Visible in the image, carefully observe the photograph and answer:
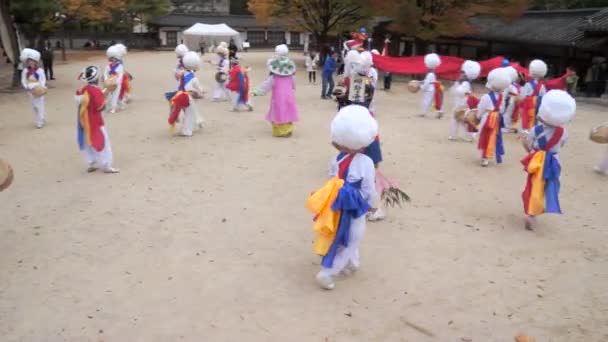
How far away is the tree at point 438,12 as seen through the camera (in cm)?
1862

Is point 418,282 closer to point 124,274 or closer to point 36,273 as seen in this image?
point 124,274

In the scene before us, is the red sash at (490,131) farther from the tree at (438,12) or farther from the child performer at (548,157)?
the tree at (438,12)

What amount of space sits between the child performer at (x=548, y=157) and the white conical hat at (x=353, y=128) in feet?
8.54

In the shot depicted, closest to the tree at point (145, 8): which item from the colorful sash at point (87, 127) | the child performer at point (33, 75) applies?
the child performer at point (33, 75)

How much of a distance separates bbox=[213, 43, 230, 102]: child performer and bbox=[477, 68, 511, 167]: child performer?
790 centimetres

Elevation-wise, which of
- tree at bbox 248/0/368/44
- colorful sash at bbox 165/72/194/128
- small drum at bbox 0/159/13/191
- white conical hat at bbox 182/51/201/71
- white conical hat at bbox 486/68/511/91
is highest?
tree at bbox 248/0/368/44

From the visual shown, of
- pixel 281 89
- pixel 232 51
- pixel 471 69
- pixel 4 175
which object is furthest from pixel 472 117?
pixel 232 51

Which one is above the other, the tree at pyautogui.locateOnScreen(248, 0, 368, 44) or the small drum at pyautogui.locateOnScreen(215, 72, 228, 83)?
the tree at pyautogui.locateOnScreen(248, 0, 368, 44)

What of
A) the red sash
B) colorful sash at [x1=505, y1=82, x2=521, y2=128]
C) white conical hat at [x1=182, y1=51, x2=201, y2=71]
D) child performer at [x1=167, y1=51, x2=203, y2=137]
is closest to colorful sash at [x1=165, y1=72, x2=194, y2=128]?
child performer at [x1=167, y1=51, x2=203, y2=137]

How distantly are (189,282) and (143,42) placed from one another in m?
40.6

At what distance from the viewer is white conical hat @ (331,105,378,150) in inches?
170

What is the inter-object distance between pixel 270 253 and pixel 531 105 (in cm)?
774

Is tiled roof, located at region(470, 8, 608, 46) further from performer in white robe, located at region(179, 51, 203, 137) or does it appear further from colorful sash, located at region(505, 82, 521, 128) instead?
performer in white robe, located at region(179, 51, 203, 137)

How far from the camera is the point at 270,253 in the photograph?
5.38 metres
